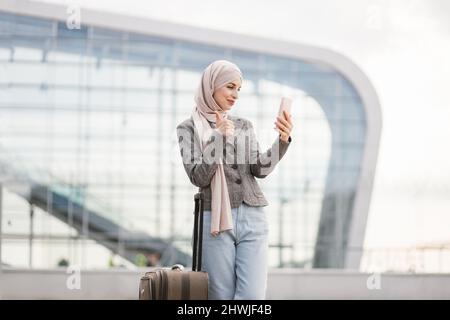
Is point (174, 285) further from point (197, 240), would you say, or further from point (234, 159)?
point (234, 159)

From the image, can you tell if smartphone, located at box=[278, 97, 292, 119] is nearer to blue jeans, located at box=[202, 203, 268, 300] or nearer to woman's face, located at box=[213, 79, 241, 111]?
woman's face, located at box=[213, 79, 241, 111]

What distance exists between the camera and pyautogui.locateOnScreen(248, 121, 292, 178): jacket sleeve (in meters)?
3.75

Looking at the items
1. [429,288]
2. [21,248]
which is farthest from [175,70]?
[429,288]

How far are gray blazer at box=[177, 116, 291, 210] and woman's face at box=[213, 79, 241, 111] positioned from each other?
6cm

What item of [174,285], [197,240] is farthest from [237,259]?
[174,285]

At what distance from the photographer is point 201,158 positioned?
3.75 m

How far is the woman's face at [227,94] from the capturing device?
381cm

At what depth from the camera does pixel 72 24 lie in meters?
27.3

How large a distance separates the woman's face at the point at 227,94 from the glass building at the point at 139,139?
2381 centimetres

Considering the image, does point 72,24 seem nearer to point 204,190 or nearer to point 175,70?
point 175,70

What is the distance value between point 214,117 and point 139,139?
83.2 feet

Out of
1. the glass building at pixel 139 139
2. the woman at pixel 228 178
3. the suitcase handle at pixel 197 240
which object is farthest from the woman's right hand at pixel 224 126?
the glass building at pixel 139 139

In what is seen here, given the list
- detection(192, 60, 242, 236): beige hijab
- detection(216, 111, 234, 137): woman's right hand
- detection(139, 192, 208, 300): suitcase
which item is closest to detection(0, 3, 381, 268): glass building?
detection(192, 60, 242, 236): beige hijab
